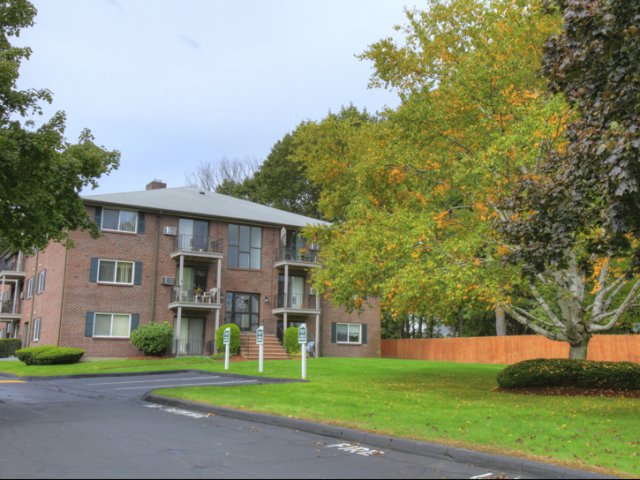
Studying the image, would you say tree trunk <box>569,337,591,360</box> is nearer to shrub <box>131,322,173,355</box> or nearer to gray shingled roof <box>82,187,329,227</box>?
gray shingled roof <box>82,187,329,227</box>

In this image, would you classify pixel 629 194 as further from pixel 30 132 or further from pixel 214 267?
pixel 214 267

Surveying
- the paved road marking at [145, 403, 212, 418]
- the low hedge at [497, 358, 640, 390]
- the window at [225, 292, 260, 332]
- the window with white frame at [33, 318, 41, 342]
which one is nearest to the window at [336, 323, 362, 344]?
the window at [225, 292, 260, 332]

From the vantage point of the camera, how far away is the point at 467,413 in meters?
11.3

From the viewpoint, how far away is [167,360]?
28.2 metres

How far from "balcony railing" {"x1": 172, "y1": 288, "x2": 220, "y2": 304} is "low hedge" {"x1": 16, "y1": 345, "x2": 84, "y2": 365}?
544 centimetres

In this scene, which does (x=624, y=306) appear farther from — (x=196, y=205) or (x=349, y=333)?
(x=196, y=205)

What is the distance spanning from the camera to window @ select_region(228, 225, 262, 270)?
112 ft

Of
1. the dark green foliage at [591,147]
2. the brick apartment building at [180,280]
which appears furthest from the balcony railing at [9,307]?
the dark green foliage at [591,147]

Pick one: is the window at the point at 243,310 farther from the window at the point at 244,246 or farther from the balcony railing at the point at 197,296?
the window at the point at 244,246

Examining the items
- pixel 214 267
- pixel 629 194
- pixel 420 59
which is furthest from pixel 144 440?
pixel 214 267

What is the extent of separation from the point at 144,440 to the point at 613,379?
12.6 m

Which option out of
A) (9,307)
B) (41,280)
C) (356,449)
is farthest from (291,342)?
(356,449)

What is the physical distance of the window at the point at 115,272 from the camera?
30.8 metres

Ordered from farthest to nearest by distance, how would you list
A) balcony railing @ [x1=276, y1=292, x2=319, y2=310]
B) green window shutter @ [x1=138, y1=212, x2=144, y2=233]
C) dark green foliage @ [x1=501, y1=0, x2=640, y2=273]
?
1. balcony railing @ [x1=276, y1=292, x2=319, y2=310]
2. green window shutter @ [x1=138, y1=212, x2=144, y2=233]
3. dark green foliage @ [x1=501, y1=0, x2=640, y2=273]
